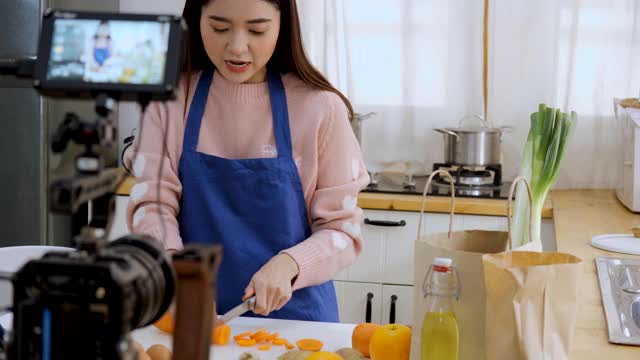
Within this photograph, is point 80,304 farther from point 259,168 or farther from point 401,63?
point 401,63

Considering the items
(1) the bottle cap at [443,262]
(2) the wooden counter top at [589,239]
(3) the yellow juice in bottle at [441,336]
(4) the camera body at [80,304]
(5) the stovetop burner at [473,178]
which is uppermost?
(4) the camera body at [80,304]

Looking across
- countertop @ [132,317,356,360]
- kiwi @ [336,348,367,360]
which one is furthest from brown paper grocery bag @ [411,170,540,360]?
countertop @ [132,317,356,360]

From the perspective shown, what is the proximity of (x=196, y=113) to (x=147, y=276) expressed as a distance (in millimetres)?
1115

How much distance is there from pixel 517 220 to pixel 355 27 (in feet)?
6.40

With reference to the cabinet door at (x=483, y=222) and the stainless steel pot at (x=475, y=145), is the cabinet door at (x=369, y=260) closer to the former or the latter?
the cabinet door at (x=483, y=222)

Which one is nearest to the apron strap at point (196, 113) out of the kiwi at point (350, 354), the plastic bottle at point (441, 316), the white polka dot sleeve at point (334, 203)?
the white polka dot sleeve at point (334, 203)

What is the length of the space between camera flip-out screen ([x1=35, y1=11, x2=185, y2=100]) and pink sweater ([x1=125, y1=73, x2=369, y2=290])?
0.96m

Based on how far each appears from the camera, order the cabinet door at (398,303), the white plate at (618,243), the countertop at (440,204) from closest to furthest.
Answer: the white plate at (618,243)
the countertop at (440,204)
the cabinet door at (398,303)

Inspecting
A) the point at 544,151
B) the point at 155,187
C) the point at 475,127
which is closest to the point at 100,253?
the point at 155,187

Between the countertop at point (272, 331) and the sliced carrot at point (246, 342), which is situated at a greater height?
the sliced carrot at point (246, 342)

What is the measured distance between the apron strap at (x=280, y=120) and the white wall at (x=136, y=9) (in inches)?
68.2

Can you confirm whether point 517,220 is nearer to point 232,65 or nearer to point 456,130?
point 232,65

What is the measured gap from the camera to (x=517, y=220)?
163 cm

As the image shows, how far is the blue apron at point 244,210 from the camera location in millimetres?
1832
